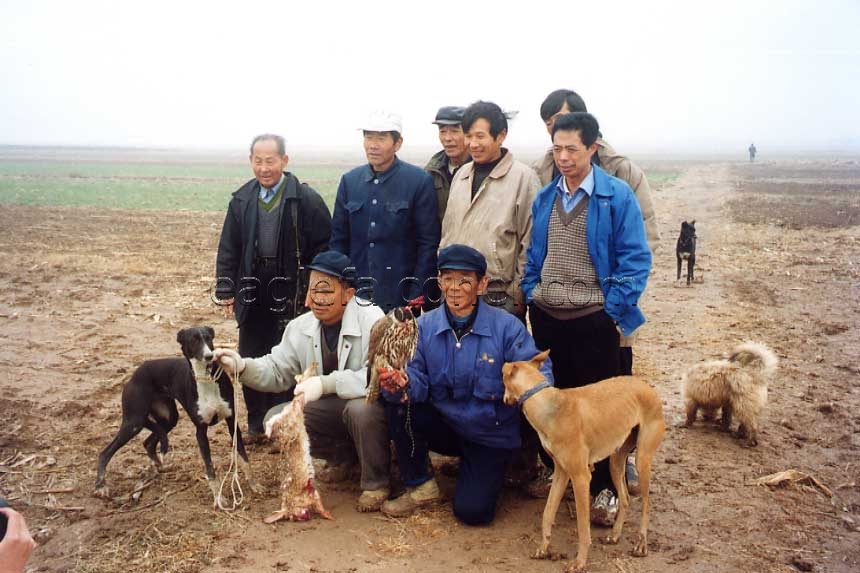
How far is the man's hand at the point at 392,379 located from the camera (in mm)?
4559

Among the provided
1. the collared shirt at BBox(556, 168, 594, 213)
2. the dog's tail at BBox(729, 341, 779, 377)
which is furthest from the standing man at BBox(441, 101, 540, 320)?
the dog's tail at BBox(729, 341, 779, 377)

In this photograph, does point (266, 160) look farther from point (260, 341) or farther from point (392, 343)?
point (392, 343)

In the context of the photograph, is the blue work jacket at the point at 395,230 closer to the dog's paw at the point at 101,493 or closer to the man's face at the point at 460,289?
the man's face at the point at 460,289

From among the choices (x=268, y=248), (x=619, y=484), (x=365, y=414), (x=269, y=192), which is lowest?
(x=619, y=484)

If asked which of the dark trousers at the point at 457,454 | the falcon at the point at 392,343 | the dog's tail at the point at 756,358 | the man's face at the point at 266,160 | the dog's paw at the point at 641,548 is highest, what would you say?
the man's face at the point at 266,160

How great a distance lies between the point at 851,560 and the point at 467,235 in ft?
10.4

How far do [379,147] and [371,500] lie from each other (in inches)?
103

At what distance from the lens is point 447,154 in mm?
6164

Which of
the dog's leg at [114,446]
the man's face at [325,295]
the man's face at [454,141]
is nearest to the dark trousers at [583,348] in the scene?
the man's face at [325,295]

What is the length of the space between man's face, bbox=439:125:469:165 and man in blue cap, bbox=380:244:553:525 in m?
1.65

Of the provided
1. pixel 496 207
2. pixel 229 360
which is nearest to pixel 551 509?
pixel 496 207

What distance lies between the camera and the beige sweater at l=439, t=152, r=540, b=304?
202 inches

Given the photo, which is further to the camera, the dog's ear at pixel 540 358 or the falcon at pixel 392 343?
the falcon at pixel 392 343

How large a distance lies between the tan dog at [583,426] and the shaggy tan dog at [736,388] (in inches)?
85.2
